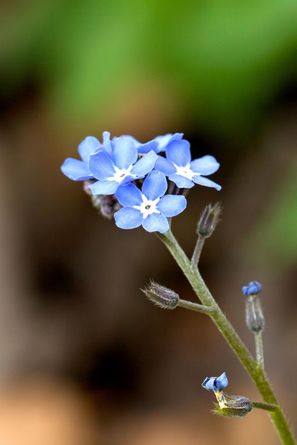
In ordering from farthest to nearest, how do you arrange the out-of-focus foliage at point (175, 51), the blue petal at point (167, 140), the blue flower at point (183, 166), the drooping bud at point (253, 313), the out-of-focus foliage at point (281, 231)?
1. the out-of-focus foliage at point (175, 51)
2. the out-of-focus foliage at point (281, 231)
3. the drooping bud at point (253, 313)
4. the blue petal at point (167, 140)
5. the blue flower at point (183, 166)

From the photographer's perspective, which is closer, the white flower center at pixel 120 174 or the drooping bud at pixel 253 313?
the white flower center at pixel 120 174

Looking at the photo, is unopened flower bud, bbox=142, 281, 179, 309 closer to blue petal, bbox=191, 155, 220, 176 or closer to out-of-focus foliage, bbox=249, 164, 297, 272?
blue petal, bbox=191, 155, 220, 176

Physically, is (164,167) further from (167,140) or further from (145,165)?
(167,140)

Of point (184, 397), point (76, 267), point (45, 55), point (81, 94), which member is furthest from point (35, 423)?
point (45, 55)

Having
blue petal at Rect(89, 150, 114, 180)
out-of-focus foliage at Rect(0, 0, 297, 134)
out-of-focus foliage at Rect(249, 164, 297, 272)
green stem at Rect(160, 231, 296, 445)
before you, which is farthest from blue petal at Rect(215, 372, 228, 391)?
out-of-focus foliage at Rect(0, 0, 297, 134)

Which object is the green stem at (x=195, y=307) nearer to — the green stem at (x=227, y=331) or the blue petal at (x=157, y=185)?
the green stem at (x=227, y=331)

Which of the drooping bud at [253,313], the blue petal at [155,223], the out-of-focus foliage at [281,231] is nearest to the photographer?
the blue petal at [155,223]

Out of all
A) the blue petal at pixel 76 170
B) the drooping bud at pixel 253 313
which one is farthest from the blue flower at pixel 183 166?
the drooping bud at pixel 253 313

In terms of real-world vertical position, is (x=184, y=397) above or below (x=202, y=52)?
below

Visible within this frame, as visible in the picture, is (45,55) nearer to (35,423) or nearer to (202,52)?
(202,52)
